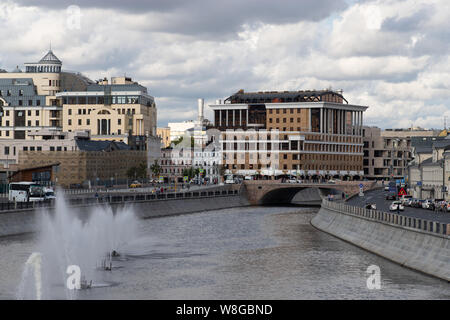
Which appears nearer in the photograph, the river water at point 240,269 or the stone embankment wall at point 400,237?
the river water at point 240,269

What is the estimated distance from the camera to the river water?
2520 inches

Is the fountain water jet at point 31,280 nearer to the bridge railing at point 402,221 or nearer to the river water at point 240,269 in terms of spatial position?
the river water at point 240,269

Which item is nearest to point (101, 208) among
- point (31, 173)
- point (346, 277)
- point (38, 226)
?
point (38, 226)

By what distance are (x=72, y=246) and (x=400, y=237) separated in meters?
30.3

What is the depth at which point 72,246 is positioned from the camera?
274ft

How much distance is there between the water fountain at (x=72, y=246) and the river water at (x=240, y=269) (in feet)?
4.00

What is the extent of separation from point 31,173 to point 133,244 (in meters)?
80.9

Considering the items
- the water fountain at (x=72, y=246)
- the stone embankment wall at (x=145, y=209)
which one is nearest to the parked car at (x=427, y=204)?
the water fountain at (x=72, y=246)

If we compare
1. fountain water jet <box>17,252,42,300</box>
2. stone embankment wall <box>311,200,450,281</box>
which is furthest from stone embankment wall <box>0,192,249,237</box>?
stone embankment wall <box>311,200,450,281</box>

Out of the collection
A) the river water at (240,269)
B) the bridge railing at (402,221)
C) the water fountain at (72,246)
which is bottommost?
the river water at (240,269)

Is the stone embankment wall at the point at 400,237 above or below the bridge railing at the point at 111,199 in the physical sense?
below

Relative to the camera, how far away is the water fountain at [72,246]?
65.9m

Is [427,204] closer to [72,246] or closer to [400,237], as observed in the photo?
[400,237]
